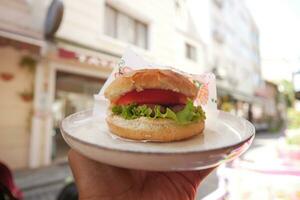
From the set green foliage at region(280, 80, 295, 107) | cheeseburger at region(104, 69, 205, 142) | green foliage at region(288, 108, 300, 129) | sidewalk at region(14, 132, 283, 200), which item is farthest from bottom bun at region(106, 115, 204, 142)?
sidewalk at region(14, 132, 283, 200)

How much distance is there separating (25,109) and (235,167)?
21.9ft

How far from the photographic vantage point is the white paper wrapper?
159 cm

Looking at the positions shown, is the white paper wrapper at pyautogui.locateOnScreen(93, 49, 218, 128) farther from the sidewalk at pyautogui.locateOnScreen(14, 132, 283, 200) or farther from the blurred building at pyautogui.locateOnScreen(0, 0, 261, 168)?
the sidewalk at pyautogui.locateOnScreen(14, 132, 283, 200)

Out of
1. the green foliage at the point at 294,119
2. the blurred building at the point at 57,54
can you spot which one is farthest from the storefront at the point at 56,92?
the green foliage at the point at 294,119

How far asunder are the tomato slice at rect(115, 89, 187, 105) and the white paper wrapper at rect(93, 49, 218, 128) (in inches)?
6.8

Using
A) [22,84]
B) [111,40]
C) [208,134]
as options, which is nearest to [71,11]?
[111,40]

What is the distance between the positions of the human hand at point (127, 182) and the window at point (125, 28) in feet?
28.7

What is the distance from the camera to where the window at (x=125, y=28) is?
31.3ft

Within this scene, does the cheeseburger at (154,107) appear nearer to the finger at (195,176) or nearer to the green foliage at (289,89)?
the finger at (195,176)

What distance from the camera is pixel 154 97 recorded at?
4.70 ft

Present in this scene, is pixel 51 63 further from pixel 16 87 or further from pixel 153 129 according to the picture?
pixel 153 129

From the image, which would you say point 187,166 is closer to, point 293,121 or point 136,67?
point 136,67

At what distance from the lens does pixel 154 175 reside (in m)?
1.20

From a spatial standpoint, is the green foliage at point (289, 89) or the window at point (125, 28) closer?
the green foliage at point (289, 89)
